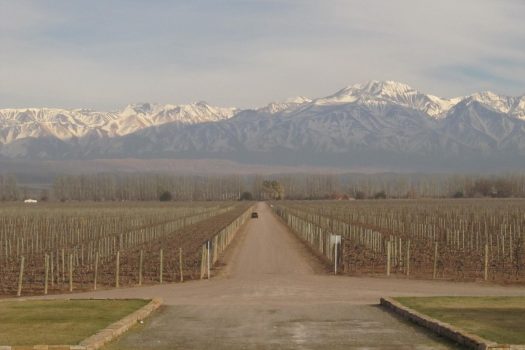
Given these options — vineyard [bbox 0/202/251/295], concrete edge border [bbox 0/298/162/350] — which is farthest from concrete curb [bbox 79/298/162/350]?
vineyard [bbox 0/202/251/295]

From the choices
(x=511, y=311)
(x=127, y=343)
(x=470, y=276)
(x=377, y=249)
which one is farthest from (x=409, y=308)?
(x=377, y=249)

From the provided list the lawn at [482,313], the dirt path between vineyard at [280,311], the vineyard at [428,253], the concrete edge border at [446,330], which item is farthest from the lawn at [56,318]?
the vineyard at [428,253]

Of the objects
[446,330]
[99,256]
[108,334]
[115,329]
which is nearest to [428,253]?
[99,256]

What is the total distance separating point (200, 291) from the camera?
3069 centimetres

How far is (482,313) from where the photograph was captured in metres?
21.7

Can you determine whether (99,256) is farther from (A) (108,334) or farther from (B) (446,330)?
(B) (446,330)

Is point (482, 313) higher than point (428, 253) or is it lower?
lower

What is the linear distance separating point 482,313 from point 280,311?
5.11m

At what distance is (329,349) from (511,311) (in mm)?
7181

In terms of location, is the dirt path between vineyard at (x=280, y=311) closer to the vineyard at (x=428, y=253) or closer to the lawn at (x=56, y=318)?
the lawn at (x=56, y=318)

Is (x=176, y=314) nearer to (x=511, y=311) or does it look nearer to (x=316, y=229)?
(x=511, y=311)

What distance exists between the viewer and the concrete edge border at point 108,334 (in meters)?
16.2

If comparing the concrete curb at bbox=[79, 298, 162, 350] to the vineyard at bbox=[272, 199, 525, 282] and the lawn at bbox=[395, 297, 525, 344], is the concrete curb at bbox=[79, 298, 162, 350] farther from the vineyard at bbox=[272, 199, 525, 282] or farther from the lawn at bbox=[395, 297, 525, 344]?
the vineyard at bbox=[272, 199, 525, 282]

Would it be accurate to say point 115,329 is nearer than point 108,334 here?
No
